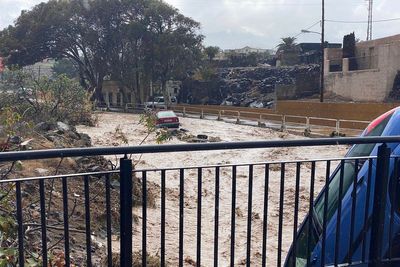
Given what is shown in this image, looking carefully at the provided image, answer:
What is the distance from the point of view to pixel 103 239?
7.68m

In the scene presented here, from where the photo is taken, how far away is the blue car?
9.80 feet

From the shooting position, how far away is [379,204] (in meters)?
2.90

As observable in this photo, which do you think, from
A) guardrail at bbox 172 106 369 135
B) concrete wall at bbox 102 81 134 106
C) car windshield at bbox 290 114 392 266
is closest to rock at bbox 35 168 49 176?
car windshield at bbox 290 114 392 266

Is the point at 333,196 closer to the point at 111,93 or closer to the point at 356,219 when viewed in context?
the point at 356,219

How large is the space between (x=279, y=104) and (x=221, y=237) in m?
26.6

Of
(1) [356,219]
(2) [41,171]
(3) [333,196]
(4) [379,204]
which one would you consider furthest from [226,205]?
(4) [379,204]

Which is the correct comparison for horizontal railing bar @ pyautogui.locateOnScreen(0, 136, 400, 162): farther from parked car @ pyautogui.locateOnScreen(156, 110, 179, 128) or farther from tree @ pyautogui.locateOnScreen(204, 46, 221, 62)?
tree @ pyautogui.locateOnScreen(204, 46, 221, 62)

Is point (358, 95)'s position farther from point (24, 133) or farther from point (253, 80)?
point (24, 133)

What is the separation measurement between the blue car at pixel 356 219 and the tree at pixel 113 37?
41.8 m

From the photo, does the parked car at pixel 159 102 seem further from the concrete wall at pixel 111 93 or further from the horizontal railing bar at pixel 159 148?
the horizontal railing bar at pixel 159 148

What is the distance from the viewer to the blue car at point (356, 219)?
2.99 m

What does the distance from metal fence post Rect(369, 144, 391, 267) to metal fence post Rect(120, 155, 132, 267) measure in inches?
63.7

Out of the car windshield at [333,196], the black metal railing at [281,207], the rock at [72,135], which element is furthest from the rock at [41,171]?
the rock at [72,135]

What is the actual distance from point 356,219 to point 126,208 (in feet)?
5.58
